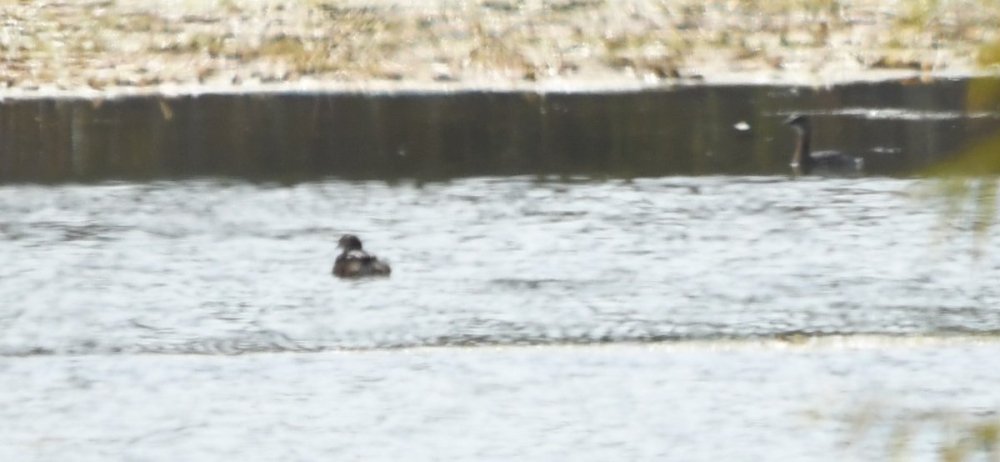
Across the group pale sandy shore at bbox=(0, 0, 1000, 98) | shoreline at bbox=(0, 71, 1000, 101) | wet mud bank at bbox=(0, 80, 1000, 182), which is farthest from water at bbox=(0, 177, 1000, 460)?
pale sandy shore at bbox=(0, 0, 1000, 98)

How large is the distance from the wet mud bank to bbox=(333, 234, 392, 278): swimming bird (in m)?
5.42

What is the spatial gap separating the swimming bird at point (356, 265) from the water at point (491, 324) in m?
0.09

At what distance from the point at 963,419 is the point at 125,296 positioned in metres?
10.7

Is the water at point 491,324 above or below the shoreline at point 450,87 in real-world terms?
below

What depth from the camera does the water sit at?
8938 millimetres

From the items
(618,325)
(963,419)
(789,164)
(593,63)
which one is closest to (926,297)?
(618,325)

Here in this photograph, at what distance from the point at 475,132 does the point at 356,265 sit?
9.06 m

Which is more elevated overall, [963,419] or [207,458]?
[963,419]

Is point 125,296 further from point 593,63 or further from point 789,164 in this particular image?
point 593,63

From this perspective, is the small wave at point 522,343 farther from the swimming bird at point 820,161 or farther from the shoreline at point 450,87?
the shoreline at point 450,87

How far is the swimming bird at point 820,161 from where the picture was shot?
59.9 feet

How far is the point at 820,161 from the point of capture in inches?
721

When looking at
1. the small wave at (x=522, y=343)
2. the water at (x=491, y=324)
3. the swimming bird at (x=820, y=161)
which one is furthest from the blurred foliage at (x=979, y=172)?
the swimming bird at (x=820, y=161)

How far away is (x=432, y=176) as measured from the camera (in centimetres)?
1875
